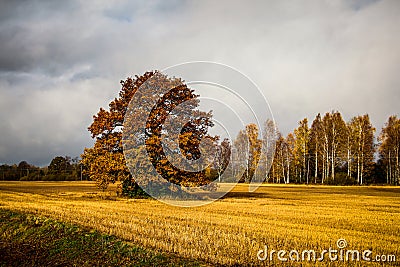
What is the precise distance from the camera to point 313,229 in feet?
49.0

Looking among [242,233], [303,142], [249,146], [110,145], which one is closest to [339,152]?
[303,142]

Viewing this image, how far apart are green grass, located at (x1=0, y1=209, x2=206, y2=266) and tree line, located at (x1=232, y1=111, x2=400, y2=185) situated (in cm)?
5745

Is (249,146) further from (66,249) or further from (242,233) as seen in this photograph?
(66,249)

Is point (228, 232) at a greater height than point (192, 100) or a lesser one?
lesser

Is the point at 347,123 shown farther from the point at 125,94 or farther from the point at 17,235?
the point at 17,235

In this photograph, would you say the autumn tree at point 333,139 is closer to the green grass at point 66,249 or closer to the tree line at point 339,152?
the tree line at point 339,152

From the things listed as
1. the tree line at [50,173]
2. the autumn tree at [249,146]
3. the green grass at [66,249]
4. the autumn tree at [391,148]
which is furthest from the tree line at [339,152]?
the green grass at [66,249]

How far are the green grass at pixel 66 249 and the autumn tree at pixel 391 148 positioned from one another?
71.9m

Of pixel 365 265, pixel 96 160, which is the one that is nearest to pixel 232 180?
pixel 96 160

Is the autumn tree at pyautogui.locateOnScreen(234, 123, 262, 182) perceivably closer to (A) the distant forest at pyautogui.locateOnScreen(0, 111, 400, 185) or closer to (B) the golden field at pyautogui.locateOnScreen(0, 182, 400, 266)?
(B) the golden field at pyautogui.locateOnScreen(0, 182, 400, 266)

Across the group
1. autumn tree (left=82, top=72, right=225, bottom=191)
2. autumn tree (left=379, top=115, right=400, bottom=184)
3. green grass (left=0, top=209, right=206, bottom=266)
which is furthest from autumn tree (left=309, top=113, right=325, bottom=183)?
green grass (left=0, top=209, right=206, bottom=266)

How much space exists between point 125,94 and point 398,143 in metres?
63.6

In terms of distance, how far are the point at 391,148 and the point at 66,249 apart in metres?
77.5

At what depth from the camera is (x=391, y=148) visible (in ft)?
246
